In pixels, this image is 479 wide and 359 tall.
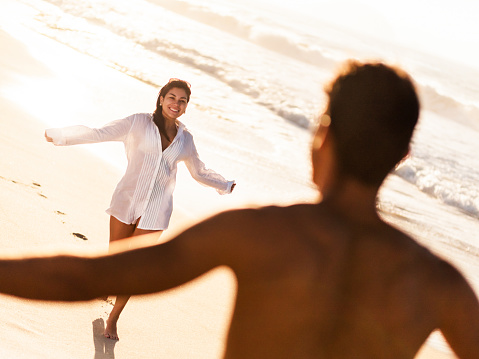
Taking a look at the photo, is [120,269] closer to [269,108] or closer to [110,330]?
[110,330]

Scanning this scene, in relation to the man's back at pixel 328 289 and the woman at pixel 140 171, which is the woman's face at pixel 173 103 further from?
the man's back at pixel 328 289

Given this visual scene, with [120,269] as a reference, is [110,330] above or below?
below

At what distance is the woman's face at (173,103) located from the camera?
573 centimetres

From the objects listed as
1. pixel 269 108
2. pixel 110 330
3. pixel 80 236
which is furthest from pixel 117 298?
pixel 269 108

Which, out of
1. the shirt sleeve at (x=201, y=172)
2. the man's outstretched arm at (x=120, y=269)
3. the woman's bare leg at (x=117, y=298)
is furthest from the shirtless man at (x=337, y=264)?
the shirt sleeve at (x=201, y=172)

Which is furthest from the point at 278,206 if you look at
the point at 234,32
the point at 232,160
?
the point at 234,32

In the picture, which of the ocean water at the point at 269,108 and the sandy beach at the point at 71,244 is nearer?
the sandy beach at the point at 71,244

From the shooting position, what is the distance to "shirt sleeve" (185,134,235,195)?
5.79 metres

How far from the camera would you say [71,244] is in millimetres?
3879

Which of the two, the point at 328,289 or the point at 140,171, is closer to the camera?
the point at 328,289

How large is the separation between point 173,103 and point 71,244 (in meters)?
2.16

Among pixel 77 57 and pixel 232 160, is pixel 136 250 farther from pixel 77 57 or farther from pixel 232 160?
pixel 77 57

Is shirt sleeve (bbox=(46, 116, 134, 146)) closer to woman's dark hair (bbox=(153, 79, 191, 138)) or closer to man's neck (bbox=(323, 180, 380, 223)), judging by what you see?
woman's dark hair (bbox=(153, 79, 191, 138))

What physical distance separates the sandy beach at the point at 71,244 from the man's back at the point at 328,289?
4.3 inches
